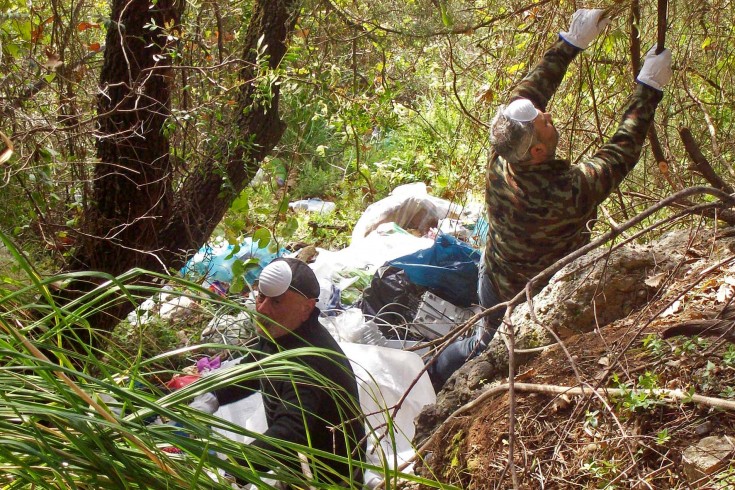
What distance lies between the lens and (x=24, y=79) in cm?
341

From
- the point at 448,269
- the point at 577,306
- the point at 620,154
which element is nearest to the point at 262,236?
the point at 577,306

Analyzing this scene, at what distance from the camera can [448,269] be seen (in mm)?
5180

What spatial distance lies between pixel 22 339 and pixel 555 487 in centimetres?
160

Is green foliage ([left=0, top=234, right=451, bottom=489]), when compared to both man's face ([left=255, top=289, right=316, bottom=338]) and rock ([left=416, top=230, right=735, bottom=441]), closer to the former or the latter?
rock ([left=416, top=230, right=735, bottom=441])

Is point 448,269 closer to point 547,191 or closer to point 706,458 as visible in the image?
point 547,191

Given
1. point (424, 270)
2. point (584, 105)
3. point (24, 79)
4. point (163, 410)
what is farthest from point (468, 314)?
point (163, 410)

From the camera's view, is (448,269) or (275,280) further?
(448,269)

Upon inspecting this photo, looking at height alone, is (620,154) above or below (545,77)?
below

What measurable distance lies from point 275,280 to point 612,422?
1666mm

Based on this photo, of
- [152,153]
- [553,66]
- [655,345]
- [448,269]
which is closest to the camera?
[655,345]

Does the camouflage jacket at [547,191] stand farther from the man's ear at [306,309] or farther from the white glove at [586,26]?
the man's ear at [306,309]

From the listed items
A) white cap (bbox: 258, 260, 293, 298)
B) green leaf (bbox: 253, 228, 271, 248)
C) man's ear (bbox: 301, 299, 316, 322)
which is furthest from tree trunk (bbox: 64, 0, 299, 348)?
man's ear (bbox: 301, 299, 316, 322)

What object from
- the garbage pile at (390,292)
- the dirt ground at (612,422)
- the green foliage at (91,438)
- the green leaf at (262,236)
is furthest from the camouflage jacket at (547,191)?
the green foliage at (91,438)

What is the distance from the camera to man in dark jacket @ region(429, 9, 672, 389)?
3375mm
